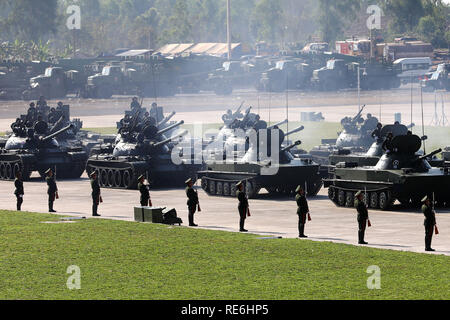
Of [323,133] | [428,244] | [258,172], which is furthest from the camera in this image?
[323,133]

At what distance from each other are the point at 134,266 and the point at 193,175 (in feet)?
73.4

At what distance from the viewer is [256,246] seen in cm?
2912

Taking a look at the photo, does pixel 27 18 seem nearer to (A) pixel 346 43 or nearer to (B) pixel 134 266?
(A) pixel 346 43

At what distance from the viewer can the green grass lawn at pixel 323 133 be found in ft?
217

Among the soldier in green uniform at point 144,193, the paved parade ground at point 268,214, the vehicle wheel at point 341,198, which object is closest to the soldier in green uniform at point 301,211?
the paved parade ground at point 268,214

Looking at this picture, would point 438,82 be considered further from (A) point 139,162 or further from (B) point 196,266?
(B) point 196,266

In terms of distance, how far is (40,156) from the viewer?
52.1 metres

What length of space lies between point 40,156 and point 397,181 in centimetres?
2001

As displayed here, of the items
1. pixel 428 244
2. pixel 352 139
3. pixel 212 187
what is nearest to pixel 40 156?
pixel 212 187

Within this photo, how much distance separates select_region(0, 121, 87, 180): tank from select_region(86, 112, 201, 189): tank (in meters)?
2.37

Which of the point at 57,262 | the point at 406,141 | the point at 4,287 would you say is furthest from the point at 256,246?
the point at 406,141

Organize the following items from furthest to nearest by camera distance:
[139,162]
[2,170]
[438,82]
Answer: [438,82] → [2,170] → [139,162]

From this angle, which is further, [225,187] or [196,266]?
[225,187]
